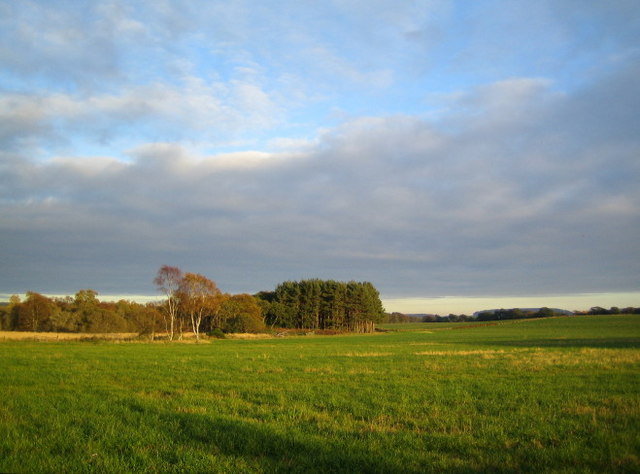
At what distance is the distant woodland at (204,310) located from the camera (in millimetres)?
77188

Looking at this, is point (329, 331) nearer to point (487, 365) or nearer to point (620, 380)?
point (487, 365)

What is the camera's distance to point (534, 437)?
9.36 meters

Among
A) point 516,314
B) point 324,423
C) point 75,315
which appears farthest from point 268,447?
point 516,314

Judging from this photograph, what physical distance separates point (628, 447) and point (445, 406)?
17.1 ft

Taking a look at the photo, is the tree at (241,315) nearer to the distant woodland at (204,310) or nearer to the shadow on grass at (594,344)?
the distant woodland at (204,310)

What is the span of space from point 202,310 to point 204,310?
180 inches

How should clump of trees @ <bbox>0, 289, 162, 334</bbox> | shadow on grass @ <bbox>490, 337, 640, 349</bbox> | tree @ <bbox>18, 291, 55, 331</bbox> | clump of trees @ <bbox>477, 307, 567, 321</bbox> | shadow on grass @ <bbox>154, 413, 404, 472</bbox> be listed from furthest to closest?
clump of trees @ <bbox>477, 307, 567, 321</bbox>, tree @ <bbox>18, 291, 55, 331</bbox>, clump of trees @ <bbox>0, 289, 162, 334</bbox>, shadow on grass @ <bbox>490, 337, 640, 349</bbox>, shadow on grass @ <bbox>154, 413, 404, 472</bbox>

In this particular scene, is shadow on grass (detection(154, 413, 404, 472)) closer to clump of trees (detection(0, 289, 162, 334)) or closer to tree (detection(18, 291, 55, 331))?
clump of trees (detection(0, 289, 162, 334))

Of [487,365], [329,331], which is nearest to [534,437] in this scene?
[487,365]

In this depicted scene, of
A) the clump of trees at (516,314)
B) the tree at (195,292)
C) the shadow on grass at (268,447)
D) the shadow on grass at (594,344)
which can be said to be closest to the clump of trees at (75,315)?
the tree at (195,292)

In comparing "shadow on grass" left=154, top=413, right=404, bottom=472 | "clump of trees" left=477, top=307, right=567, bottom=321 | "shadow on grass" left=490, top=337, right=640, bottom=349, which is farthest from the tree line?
"clump of trees" left=477, top=307, right=567, bottom=321

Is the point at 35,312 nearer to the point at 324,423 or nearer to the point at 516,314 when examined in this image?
the point at 324,423

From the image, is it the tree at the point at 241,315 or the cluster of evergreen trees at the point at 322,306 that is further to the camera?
the cluster of evergreen trees at the point at 322,306

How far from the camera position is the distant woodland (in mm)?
77188
